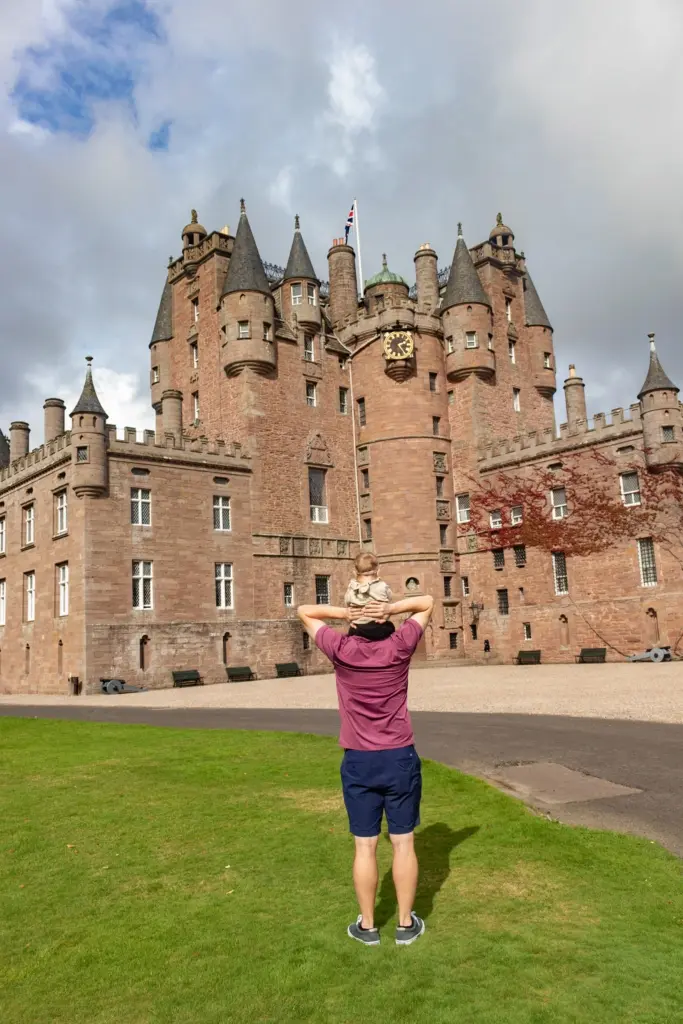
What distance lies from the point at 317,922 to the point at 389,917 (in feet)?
1.63

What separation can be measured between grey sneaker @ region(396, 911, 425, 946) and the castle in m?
30.7

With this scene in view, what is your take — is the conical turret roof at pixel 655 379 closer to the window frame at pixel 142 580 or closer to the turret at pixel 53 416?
the window frame at pixel 142 580

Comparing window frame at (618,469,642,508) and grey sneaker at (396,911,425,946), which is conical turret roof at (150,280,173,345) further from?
grey sneaker at (396,911,425,946)

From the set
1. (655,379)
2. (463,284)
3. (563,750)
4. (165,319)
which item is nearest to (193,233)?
(165,319)

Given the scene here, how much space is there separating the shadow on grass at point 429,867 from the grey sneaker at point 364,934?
0.27m

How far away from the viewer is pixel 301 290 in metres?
46.0

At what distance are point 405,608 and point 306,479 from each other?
37348 millimetres

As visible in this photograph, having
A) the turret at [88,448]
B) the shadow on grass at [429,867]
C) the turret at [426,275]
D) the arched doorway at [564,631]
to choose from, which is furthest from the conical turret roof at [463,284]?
the shadow on grass at [429,867]

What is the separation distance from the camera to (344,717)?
5.68 metres

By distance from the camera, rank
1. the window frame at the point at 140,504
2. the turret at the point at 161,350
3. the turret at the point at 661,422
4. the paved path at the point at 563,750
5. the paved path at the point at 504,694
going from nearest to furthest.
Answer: the paved path at the point at 563,750 → the paved path at the point at 504,694 → the turret at the point at 661,422 → the window frame at the point at 140,504 → the turret at the point at 161,350

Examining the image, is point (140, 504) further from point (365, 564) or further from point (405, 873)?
A: point (405, 873)

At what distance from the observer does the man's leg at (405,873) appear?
17.3 feet

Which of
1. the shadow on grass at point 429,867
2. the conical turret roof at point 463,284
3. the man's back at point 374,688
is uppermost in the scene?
the conical turret roof at point 463,284

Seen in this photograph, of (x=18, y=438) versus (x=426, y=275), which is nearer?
(x=18, y=438)
